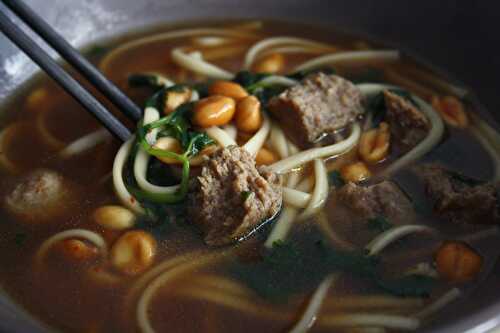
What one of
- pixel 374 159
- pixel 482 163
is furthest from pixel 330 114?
pixel 482 163

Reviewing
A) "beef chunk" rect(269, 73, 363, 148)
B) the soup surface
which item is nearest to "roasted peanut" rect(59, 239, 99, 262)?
the soup surface

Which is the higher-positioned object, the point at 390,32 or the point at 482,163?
the point at 390,32

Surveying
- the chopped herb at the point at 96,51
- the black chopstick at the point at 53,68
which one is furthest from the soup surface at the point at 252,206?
the chopped herb at the point at 96,51

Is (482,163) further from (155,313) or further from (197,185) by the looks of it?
(155,313)

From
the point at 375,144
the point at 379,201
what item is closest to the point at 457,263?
the point at 379,201

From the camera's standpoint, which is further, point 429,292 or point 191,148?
point 191,148

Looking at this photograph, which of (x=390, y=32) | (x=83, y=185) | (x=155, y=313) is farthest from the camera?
(x=390, y=32)
